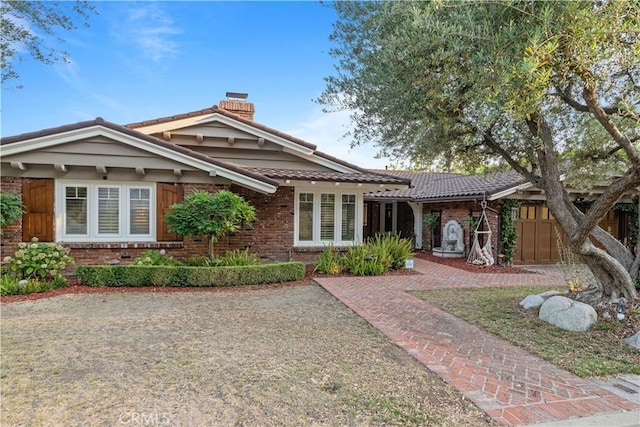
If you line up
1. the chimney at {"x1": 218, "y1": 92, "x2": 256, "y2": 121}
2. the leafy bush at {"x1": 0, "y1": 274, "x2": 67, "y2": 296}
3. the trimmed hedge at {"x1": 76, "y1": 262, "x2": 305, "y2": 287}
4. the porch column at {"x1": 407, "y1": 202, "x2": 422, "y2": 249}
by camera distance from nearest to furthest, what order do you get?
the leafy bush at {"x1": 0, "y1": 274, "x2": 67, "y2": 296} → the trimmed hedge at {"x1": 76, "y1": 262, "x2": 305, "y2": 287} → the chimney at {"x1": 218, "y1": 92, "x2": 256, "y2": 121} → the porch column at {"x1": 407, "y1": 202, "x2": 422, "y2": 249}

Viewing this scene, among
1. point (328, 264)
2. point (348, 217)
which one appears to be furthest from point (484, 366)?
point (348, 217)

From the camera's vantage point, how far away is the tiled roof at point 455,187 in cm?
A: 1398

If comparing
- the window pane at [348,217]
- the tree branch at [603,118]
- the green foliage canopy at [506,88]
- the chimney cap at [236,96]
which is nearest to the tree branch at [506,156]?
the green foliage canopy at [506,88]

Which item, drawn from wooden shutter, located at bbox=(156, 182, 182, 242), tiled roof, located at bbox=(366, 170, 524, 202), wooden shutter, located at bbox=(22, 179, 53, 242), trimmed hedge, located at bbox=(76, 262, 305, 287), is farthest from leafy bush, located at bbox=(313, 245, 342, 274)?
wooden shutter, located at bbox=(22, 179, 53, 242)

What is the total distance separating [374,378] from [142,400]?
2550 millimetres

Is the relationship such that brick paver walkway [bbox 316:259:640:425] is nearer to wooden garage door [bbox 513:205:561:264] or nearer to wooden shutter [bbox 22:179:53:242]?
wooden shutter [bbox 22:179:53:242]

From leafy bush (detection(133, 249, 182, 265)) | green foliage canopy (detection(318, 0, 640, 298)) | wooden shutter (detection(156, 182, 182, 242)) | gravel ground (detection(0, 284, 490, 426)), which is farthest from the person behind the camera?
wooden shutter (detection(156, 182, 182, 242))

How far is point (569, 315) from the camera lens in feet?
20.6

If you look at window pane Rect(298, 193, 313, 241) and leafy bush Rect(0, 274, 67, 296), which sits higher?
window pane Rect(298, 193, 313, 241)

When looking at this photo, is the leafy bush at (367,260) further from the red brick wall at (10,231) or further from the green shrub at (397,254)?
the red brick wall at (10,231)

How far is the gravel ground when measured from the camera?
3.52 meters

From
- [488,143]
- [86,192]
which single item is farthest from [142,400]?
[86,192]

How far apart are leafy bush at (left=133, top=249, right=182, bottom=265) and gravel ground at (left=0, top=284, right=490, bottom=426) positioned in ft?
8.29

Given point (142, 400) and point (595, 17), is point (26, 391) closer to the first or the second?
point (142, 400)
